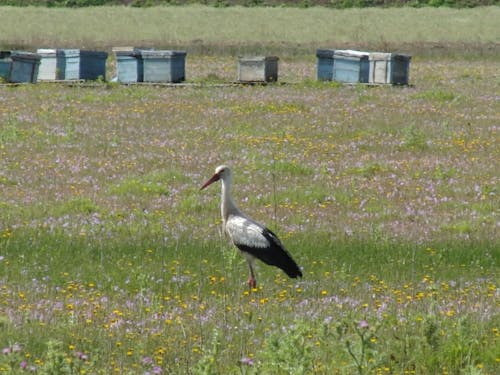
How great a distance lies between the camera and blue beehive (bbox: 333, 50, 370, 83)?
4075 cm

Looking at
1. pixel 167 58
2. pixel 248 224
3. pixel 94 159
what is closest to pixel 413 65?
pixel 167 58

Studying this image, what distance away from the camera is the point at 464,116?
96.2 feet

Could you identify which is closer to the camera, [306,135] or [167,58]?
[306,135]

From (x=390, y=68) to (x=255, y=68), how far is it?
4976 mm

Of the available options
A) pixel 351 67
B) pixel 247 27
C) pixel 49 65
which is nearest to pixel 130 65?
pixel 49 65

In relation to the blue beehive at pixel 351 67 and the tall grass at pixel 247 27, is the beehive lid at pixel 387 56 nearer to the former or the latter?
the blue beehive at pixel 351 67

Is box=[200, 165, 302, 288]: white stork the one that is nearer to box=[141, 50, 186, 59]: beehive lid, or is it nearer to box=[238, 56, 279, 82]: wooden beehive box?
box=[238, 56, 279, 82]: wooden beehive box

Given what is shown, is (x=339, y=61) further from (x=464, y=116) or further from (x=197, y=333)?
(x=197, y=333)

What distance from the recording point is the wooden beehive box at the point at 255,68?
40.2 metres

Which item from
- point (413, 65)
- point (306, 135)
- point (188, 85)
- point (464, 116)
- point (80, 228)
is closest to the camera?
point (80, 228)

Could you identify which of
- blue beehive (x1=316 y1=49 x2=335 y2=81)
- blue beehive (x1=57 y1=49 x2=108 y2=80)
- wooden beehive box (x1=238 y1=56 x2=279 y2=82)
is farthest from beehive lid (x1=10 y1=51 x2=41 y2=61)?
blue beehive (x1=316 y1=49 x2=335 y2=81)

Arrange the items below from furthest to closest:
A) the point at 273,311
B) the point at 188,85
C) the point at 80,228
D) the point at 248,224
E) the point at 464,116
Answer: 1. the point at 188,85
2. the point at 464,116
3. the point at 80,228
4. the point at 248,224
5. the point at 273,311

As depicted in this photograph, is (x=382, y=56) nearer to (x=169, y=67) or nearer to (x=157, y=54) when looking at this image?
(x=169, y=67)

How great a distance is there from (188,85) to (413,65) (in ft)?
53.4
